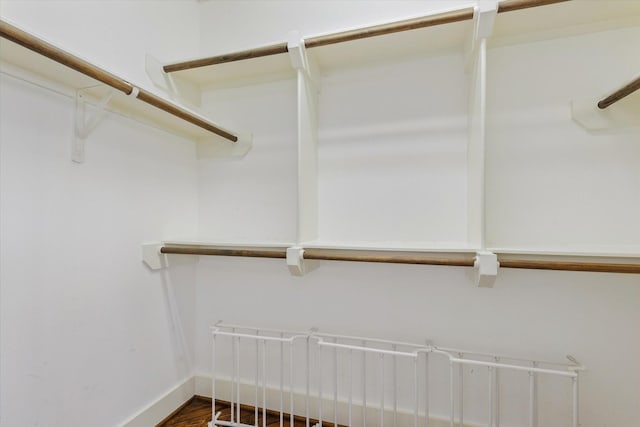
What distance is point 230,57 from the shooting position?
1.19m

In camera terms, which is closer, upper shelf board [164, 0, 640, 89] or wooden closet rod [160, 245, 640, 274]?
wooden closet rod [160, 245, 640, 274]

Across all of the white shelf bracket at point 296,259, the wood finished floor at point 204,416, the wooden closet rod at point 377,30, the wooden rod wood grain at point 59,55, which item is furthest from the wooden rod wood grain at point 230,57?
the wood finished floor at point 204,416

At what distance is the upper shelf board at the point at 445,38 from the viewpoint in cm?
100

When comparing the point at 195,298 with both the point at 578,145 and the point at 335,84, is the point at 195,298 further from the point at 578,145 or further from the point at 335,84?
the point at 578,145

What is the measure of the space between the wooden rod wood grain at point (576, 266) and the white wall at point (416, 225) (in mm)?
220

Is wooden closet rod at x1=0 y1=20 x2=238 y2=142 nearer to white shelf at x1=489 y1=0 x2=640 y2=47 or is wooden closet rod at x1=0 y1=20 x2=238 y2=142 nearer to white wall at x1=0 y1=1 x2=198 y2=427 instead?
white wall at x1=0 y1=1 x2=198 y2=427

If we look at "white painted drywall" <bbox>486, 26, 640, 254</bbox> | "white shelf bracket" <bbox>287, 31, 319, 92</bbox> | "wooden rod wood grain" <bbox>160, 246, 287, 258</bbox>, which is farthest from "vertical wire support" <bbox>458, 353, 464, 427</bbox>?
"white shelf bracket" <bbox>287, 31, 319, 92</bbox>

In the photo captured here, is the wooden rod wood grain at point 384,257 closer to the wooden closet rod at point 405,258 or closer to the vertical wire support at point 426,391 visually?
the wooden closet rod at point 405,258

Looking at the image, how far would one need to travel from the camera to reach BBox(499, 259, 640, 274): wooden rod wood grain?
826 mm

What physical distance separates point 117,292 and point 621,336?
1.85m

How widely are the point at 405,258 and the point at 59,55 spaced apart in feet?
3.68

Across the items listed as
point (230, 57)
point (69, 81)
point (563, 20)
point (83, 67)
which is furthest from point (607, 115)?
point (69, 81)

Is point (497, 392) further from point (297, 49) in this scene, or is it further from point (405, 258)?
point (297, 49)

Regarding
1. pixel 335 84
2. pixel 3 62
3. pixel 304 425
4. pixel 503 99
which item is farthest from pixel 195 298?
pixel 503 99
